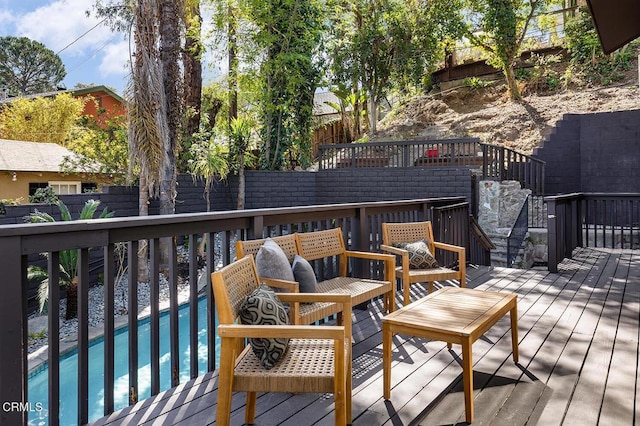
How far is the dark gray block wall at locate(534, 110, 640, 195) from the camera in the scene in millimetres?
10031

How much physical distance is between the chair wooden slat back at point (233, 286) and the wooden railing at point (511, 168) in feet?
30.1

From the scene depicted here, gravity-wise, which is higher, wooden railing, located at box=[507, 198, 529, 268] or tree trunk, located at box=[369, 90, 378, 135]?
tree trunk, located at box=[369, 90, 378, 135]

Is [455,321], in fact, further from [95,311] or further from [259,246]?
[95,311]

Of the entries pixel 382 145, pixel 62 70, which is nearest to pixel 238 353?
pixel 382 145

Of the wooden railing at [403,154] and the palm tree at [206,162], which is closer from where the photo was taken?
the palm tree at [206,162]

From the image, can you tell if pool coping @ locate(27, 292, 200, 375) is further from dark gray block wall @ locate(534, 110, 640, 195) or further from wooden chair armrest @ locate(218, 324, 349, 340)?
dark gray block wall @ locate(534, 110, 640, 195)

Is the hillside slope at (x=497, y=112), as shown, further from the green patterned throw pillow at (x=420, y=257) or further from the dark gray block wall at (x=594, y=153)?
the green patterned throw pillow at (x=420, y=257)

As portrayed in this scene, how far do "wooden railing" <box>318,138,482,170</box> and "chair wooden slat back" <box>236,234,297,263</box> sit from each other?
8.66m

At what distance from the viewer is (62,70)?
30.7m

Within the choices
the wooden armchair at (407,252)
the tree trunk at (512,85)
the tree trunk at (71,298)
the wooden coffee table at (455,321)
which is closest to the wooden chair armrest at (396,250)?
the wooden armchair at (407,252)

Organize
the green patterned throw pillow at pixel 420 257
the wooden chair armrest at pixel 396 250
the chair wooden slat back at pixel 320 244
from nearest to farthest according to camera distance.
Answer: the chair wooden slat back at pixel 320 244, the wooden chair armrest at pixel 396 250, the green patterned throw pillow at pixel 420 257

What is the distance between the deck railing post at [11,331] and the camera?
162 centimetres

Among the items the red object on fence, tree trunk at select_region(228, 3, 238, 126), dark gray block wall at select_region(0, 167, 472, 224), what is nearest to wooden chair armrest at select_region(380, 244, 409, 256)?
dark gray block wall at select_region(0, 167, 472, 224)

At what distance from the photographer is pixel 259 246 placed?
2.74 m
